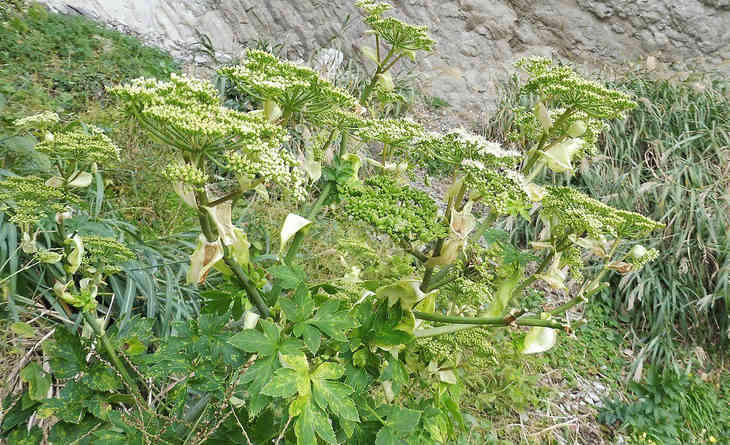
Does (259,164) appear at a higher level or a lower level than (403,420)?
higher

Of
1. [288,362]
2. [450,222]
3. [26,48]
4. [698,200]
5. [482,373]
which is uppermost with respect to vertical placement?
[450,222]

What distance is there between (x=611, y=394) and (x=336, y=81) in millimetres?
4080

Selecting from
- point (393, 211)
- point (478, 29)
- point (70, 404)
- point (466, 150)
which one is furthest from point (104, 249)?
point (478, 29)

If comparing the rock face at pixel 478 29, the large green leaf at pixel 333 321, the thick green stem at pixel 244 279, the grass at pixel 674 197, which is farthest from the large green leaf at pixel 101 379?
the rock face at pixel 478 29

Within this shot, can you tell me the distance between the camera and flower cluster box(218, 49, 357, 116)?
2.62 feet

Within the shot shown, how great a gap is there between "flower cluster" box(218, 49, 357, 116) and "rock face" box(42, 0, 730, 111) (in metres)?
5.86

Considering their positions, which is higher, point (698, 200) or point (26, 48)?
point (26, 48)

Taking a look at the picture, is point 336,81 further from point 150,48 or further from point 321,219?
point 321,219

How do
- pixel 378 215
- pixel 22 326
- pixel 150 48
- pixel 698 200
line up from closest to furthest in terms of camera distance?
pixel 378 215 → pixel 22 326 → pixel 698 200 → pixel 150 48

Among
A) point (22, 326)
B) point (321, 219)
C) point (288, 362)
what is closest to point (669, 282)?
point (321, 219)

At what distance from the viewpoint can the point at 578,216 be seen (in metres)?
0.94

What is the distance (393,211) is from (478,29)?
275 inches

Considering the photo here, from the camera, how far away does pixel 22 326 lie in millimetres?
1467

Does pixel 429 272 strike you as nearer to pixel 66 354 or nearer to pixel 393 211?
pixel 393 211
